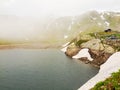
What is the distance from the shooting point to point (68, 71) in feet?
348

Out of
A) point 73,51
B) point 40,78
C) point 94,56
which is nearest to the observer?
point 40,78

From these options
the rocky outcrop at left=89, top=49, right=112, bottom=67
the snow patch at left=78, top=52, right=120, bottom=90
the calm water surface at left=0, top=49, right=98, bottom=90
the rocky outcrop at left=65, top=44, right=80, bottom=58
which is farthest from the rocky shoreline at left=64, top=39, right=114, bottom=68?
the calm water surface at left=0, top=49, right=98, bottom=90

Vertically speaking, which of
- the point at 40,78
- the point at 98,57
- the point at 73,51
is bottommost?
the point at 73,51

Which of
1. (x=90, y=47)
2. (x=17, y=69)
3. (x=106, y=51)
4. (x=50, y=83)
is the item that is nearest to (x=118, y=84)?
(x=50, y=83)

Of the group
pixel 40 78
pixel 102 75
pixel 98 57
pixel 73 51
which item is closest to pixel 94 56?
pixel 98 57

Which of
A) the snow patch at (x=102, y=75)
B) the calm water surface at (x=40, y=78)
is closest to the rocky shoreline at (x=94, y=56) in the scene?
the snow patch at (x=102, y=75)

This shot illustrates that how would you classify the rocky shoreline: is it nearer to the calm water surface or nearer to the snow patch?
the snow patch

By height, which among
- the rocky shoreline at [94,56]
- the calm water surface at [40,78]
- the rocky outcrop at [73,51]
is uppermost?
the calm water surface at [40,78]

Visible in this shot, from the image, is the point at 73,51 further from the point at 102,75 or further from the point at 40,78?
the point at 102,75

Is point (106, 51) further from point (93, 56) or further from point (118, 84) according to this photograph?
point (118, 84)

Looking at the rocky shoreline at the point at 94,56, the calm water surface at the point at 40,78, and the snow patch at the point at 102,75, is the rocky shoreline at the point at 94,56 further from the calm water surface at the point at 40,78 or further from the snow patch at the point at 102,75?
the calm water surface at the point at 40,78

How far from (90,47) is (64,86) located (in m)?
77.9

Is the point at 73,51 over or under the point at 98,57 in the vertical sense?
under

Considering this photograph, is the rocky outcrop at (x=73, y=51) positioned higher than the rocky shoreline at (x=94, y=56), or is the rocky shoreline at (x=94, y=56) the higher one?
the rocky shoreline at (x=94, y=56)
